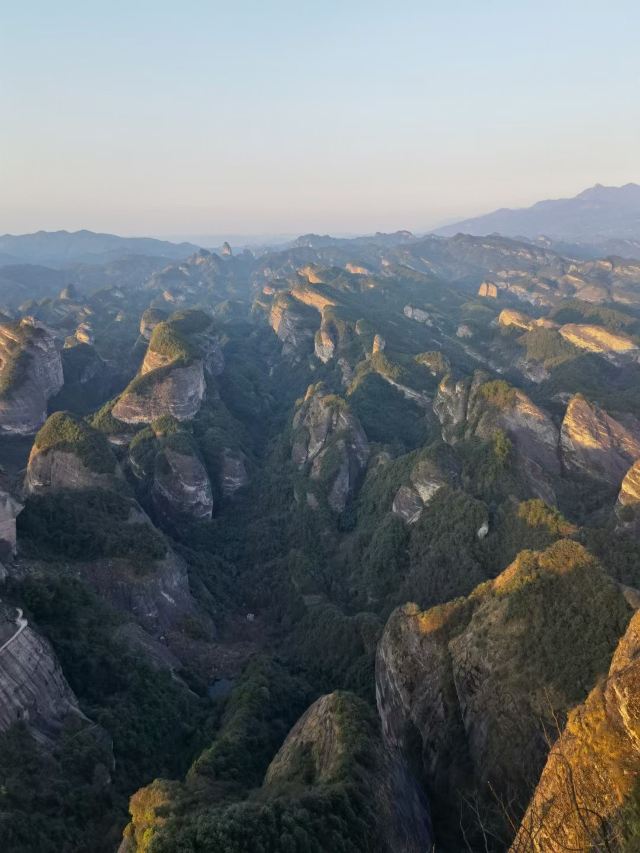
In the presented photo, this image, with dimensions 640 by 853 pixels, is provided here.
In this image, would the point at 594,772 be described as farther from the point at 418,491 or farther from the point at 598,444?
the point at 598,444

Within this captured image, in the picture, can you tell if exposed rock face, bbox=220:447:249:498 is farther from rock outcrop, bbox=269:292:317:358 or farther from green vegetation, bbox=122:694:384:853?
rock outcrop, bbox=269:292:317:358

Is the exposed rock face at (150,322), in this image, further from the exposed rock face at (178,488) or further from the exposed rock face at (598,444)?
the exposed rock face at (598,444)

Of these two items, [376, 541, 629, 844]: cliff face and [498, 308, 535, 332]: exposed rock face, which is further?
[498, 308, 535, 332]: exposed rock face

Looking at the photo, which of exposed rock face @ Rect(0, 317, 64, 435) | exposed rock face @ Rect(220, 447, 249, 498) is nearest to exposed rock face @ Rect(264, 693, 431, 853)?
exposed rock face @ Rect(220, 447, 249, 498)

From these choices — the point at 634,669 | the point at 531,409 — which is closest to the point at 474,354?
the point at 531,409

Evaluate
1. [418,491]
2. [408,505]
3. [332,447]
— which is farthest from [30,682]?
[332,447]

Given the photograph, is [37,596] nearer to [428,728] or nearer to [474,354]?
[428,728]
